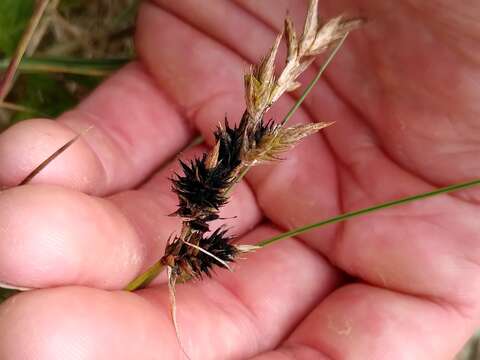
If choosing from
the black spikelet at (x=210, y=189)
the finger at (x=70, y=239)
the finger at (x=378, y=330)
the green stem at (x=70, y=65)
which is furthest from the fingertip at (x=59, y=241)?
the green stem at (x=70, y=65)

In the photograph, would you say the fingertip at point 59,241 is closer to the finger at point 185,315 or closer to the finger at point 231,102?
the finger at point 185,315

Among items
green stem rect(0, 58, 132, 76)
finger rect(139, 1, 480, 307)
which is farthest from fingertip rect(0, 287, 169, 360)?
green stem rect(0, 58, 132, 76)

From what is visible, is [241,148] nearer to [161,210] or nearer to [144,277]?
[144,277]

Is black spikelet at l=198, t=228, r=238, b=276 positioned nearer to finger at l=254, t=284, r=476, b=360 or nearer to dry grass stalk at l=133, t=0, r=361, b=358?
dry grass stalk at l=133, t=0, r=361, b=358

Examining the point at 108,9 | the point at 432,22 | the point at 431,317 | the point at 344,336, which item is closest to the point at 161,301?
the point at 344,336

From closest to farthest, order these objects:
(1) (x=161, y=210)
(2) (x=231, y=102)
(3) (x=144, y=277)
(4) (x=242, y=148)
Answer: (4) (x=242, y=148)
(3) (x=144, y=277)
(1) (x=161, y=210)
(2) (x=231, y=102)

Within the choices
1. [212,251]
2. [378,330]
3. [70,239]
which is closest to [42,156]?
[70,239]

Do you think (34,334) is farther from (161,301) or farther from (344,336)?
(344,336)
